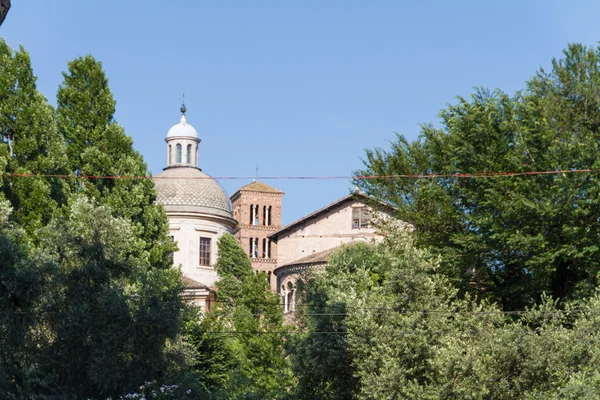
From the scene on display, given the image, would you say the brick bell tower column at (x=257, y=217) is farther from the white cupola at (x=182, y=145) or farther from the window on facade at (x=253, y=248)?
the white cupola at (x=182, y=145)

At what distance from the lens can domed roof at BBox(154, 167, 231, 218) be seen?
72.1 meters

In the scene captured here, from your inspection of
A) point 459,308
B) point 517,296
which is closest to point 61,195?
point 459,308

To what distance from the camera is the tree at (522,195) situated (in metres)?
34.1

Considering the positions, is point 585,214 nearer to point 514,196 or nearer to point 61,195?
point 514,196

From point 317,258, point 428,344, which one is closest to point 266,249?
point 317,258

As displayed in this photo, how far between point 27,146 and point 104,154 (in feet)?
14.4

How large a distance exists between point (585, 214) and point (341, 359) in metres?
9.33

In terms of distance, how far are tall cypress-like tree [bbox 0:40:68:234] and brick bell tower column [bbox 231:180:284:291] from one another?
254 feet

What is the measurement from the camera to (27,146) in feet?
110

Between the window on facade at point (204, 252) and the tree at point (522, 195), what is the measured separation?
110ft

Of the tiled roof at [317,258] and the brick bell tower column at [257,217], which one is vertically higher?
the brick bell tower column at [257,217]

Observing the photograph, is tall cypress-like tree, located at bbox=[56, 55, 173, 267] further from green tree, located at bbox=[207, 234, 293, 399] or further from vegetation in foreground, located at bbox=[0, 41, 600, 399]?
green tree, located at bbox=[207, 234, 293, 399]

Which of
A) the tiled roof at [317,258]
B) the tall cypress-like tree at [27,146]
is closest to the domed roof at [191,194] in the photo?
the tiled roof at [317,258]

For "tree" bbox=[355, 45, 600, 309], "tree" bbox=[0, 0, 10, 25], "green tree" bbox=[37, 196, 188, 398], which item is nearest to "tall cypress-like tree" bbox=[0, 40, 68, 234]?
"green tree" bbox=[37, 196, 188, 398]
